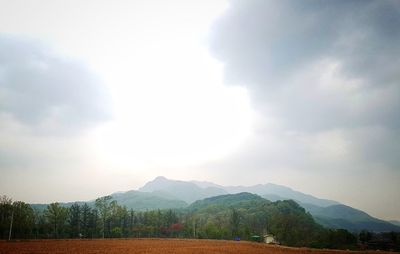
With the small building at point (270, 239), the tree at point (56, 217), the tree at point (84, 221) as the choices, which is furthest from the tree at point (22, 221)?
the small building at point (270, 239)

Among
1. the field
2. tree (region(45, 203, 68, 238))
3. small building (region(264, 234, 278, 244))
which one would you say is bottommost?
small building (region(264, 234, 278, 244))

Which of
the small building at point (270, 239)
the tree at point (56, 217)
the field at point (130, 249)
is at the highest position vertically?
the tree at point (56, 217)

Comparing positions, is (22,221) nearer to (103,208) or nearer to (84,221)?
(84,221)

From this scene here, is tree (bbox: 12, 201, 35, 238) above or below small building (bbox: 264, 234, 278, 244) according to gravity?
above

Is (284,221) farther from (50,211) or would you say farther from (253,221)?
(50,211)

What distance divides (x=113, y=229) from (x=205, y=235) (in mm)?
30567

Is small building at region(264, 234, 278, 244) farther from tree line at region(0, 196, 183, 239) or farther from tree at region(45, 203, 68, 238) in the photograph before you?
tree at region(45, 203, 68, 238)

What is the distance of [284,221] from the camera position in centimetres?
9119

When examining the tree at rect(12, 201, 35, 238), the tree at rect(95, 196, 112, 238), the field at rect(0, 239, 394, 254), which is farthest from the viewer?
the tree at rect(95, 196, 112, 238)

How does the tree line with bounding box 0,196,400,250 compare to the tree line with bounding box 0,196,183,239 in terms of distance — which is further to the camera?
the tree line with bounding box 0,196,183,239

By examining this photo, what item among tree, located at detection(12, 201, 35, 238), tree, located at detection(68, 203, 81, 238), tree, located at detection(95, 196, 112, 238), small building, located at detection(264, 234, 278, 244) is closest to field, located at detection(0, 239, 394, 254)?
small building, located at detection(264, 234, 278, 244)

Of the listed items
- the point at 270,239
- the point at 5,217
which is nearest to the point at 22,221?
the point at 5,217

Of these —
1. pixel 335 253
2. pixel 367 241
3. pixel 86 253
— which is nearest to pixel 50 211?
pixel 86 253

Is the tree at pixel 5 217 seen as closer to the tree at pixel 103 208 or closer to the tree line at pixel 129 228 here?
the tree line at pixel 129 228
